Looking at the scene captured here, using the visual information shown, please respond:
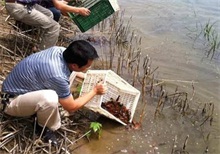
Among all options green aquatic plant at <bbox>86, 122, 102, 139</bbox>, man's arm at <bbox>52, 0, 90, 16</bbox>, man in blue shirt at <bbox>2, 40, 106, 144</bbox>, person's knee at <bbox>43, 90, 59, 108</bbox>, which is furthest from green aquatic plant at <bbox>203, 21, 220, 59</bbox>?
person's knee at <bbox>43, 90, 59, 108</bbox>

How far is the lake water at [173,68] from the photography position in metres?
3.85

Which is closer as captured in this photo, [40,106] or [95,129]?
[40,106]

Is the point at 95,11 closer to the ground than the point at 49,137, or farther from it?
farther from it

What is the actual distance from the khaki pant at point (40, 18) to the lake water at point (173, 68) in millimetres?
1486

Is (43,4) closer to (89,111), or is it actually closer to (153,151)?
(89,111)

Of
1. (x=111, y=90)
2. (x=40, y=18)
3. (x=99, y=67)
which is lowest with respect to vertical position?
(x=99, y=67)

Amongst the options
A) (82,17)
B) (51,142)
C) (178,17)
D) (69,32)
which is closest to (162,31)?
(178,17)

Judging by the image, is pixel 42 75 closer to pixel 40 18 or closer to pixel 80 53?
pixel 80 53

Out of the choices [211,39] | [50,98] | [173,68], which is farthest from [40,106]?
[211,39]

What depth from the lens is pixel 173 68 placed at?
18.5 feet

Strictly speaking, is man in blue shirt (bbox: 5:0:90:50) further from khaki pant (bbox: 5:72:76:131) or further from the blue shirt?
khaki pant (bbox: 5:72:76:131)

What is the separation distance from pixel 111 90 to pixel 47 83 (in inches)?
43.5

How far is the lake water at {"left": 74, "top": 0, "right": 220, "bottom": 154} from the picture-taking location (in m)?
3.85

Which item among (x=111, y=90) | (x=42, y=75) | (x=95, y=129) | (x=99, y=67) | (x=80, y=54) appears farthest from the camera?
(x=99, y=67)
